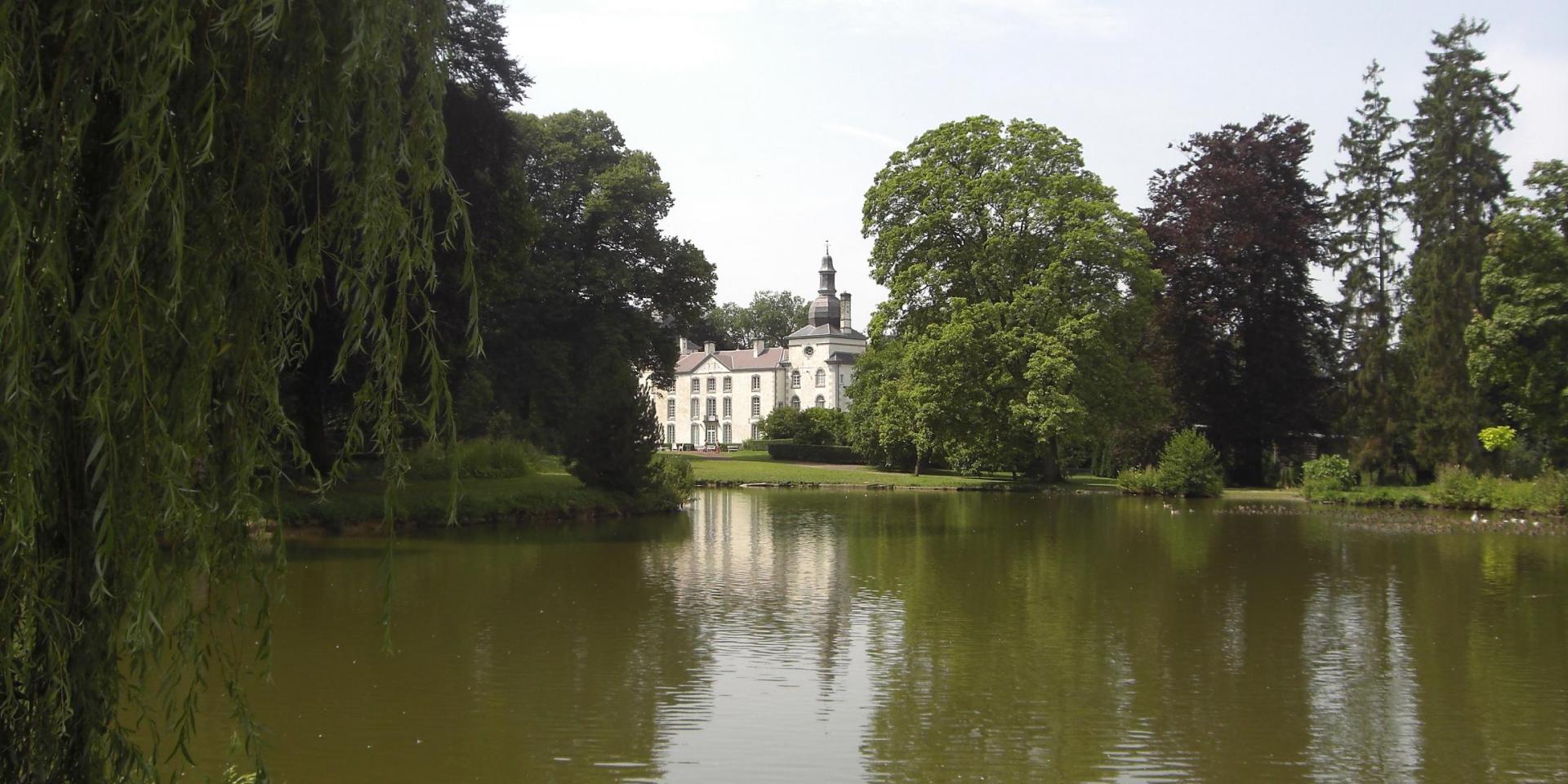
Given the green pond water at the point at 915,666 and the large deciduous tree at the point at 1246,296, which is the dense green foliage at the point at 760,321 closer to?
the large deciduous tree at the point at 1246,296

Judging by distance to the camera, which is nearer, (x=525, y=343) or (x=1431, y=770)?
(x=1431, y=770)

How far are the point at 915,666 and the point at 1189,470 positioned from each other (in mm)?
27642

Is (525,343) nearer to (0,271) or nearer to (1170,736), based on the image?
(1170,736)

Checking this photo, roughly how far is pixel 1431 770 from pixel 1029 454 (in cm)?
3489

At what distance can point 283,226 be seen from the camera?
416 cm

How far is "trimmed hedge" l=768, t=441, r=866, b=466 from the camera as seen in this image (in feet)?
196

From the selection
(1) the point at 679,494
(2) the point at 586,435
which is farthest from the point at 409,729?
(1) the point at 679,494

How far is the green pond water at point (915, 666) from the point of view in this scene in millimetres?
7473

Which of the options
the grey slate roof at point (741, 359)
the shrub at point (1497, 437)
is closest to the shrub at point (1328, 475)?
the shrub at point (1497, 437)

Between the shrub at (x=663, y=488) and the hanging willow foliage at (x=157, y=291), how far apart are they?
23.5 meters

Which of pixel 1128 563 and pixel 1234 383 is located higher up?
pixel 1234 383

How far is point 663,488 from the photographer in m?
28.3

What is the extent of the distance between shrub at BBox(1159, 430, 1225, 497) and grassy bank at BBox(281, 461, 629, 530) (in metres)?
17.0

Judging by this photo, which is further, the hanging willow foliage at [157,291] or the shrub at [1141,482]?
the shrub at [1141,482]
